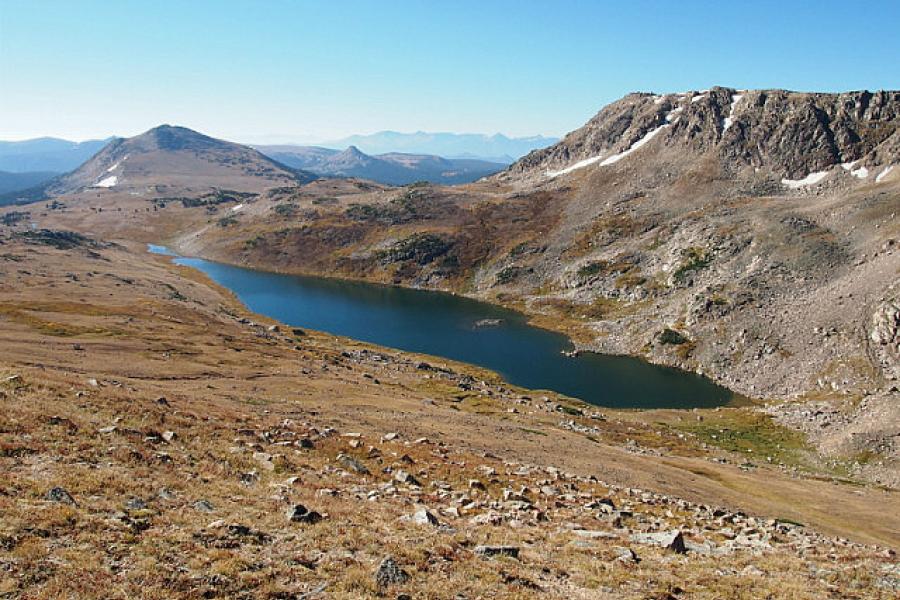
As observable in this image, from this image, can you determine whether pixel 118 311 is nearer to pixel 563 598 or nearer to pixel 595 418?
pixel 595 418

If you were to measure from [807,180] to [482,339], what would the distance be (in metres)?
122

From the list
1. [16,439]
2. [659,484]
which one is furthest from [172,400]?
[659,484]

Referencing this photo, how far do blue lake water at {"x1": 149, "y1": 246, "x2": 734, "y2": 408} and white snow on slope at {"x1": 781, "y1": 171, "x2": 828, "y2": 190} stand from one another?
99682mm

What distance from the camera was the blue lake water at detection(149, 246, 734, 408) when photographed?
339 ft

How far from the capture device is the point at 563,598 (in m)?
18.8

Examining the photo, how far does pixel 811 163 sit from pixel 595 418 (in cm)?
14791

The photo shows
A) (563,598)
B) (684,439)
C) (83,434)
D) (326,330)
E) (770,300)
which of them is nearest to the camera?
(563,598)

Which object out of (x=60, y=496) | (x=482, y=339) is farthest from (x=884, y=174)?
(x=60, y=496)

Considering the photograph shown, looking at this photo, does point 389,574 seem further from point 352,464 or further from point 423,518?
point 352,464

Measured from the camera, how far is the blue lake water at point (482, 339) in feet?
339

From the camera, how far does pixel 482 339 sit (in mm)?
137625

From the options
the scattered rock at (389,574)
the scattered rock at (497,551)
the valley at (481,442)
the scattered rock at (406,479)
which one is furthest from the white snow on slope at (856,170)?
the scattered rock at (389,574)

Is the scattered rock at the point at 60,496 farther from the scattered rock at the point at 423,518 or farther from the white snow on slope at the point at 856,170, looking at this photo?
the white snow on slope at the point at 856,170

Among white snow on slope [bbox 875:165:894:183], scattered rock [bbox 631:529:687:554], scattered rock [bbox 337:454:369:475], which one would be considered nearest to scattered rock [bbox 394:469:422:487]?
scattered rock [bbox 337:454:369:475]
